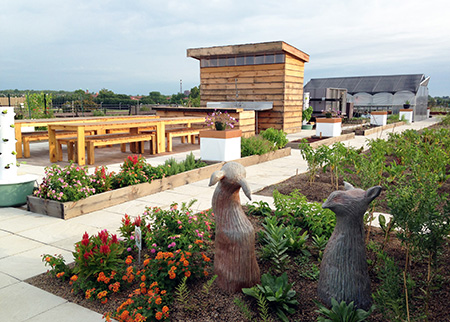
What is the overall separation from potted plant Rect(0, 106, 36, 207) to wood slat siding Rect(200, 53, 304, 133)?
11516 millimetres

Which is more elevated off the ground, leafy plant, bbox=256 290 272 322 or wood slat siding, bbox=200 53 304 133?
wood slat siding, bbox=200 53 304 133

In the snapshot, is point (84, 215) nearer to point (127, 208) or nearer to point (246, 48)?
point (127, 208)

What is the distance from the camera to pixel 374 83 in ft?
114

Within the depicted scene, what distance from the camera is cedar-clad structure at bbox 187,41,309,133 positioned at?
15461 mm

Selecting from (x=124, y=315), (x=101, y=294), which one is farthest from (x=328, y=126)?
(x=124, y=315)

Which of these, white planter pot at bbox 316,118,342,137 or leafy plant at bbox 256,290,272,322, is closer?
leafy plant at bbox 256,290,272,322

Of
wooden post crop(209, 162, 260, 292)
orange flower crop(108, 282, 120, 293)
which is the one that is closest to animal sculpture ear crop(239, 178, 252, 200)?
wooden post crop(209, 162, 260, 292)

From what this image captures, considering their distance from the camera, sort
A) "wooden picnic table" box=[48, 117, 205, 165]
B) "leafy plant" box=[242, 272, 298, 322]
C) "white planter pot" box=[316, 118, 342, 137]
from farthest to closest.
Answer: "white planter pot" box=[316, 118, 342, 137] → "wooden picnic table" box=[48, 117, 205, 165] → "leafy plant" box=[242, 272, 298, 322]

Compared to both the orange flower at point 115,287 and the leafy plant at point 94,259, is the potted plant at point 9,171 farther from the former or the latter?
the orange flower at point 115,287

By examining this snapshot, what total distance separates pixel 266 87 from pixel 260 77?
514 mm

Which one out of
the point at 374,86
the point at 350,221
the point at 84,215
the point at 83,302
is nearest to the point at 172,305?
the point at 83,302

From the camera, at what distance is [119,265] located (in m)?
3.38

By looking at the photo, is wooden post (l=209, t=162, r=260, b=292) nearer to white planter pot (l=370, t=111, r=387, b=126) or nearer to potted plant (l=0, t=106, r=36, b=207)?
potted plant (l=0, t=106, r=36, b=207)

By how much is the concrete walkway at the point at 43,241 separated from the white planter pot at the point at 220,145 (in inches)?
46.8
